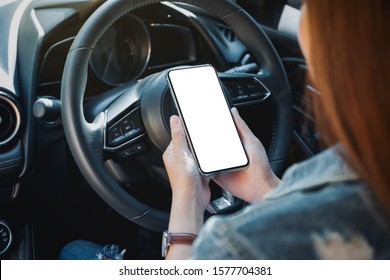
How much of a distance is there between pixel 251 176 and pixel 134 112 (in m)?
0.23

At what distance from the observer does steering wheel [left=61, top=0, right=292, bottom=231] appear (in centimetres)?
78

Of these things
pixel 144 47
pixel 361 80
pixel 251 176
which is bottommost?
pixel 251 176

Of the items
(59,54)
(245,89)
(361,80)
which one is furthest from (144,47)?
(361,80)

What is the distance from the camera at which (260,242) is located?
0.40 m

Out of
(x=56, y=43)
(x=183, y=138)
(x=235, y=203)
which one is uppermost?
(x=56, y=43)

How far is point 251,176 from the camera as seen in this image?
2.57 ft

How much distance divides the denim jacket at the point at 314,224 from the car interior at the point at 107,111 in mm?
419

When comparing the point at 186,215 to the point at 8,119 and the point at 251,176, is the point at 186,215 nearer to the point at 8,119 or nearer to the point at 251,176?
the point at 251,176

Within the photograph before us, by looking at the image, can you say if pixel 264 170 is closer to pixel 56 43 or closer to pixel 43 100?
pixel 43 100

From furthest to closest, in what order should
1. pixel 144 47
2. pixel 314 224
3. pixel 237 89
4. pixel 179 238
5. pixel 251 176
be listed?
pixel 144 47 → pixel 237 89 → pixel 251 176 → pixel 179 238 → pixel 314 224

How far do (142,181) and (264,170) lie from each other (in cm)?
26

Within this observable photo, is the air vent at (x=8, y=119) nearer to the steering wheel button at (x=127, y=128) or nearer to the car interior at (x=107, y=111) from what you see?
the car interior at (x=107, y=111)
